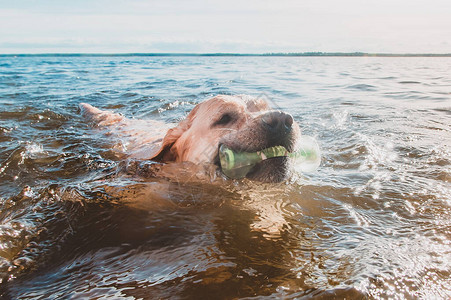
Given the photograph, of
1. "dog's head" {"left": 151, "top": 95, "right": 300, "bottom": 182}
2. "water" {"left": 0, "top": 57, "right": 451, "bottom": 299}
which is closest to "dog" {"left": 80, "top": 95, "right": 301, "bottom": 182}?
"dog's head" {"left": 151, "top": 95, "right": 300, "bottom": 182}

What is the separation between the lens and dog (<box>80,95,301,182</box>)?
2916mm

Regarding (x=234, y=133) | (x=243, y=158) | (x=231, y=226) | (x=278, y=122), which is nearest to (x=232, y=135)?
(x=234, y=133)

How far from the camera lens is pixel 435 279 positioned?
1959 mm

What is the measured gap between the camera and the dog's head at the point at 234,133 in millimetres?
2914

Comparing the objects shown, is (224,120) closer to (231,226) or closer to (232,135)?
(232,135)

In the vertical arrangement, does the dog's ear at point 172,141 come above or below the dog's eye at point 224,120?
below

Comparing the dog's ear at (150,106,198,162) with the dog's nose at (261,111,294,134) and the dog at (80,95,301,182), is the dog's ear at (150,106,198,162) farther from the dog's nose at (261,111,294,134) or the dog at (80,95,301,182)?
the dog's nose at (261,111,294,134)

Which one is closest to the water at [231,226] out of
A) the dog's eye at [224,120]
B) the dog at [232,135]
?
the dog at [232,135]

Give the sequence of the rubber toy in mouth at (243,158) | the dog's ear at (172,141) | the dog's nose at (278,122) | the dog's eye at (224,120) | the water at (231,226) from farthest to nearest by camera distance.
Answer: the dog's ear at (172,141) < the dog's eye at (224,120) < the rubber toy in mouth at (243,158) < the dog's nose at (278,122) < the water at (231,226)

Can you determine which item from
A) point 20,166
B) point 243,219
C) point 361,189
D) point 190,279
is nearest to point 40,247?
point 190,279

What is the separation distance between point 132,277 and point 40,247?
883 mm

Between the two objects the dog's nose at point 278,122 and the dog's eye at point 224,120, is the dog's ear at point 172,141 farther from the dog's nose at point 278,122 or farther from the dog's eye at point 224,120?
the dog's nose at point 278,122

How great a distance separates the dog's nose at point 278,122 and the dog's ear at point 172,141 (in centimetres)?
114

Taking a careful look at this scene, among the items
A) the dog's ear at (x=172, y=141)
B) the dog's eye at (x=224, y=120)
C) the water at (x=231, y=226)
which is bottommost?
the water at (x=231, y=226)
